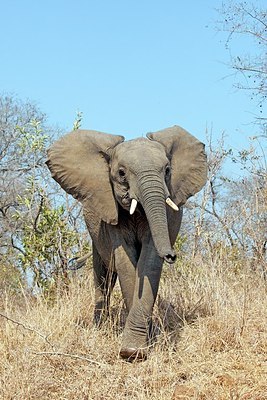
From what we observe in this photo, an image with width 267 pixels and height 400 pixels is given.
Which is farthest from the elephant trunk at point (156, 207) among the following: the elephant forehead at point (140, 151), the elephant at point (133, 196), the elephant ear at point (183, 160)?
the elephant ear at point (183, 160)

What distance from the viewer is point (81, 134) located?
22.9ft

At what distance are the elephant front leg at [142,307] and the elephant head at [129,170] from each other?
18.3 inches

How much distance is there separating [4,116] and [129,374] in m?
22.0

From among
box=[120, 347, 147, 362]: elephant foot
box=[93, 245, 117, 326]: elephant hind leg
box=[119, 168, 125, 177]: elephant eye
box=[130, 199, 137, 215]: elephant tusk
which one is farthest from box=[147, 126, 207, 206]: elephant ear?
box=[120, 347, 147, 362]: elephant foot

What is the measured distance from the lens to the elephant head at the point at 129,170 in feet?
19.9

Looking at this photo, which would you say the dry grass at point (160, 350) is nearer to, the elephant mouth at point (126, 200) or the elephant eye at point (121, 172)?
the elephant mouth at point (126, 200)

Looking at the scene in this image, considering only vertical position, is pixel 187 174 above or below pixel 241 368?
above

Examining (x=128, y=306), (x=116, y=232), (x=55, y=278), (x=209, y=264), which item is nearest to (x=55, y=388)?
(x=128, y=306)

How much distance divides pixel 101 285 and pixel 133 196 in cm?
179

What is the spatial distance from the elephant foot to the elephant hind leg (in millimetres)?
1236

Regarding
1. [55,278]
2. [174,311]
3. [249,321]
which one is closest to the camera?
[249,321]

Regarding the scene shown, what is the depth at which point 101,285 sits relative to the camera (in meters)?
7.66

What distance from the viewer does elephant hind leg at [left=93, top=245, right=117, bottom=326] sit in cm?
747

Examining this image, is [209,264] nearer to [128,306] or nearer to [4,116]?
[128,306]
